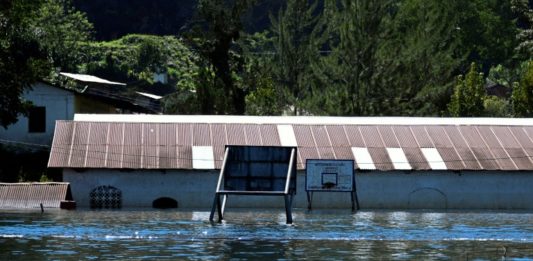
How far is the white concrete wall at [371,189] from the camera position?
228 feet

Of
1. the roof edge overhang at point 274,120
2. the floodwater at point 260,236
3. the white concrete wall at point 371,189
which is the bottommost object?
the floodwater at point 260,236

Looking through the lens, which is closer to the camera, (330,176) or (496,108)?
(330,176)

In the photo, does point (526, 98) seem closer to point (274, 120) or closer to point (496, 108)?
point (496, 108)

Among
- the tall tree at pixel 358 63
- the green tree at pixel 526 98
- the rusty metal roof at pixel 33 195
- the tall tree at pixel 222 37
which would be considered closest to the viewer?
the rusty metal roof at pixel 33 195

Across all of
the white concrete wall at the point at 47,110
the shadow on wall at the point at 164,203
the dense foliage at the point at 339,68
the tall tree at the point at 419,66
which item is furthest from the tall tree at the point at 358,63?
the shadow on wall at the point at 164,203

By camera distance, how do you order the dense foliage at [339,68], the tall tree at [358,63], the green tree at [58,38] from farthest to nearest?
the green tree at [58,38] → the dense foliage at [339,68] → the tall tree at [358,63]

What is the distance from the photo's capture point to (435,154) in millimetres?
72188

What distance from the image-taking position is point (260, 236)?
45906 mm

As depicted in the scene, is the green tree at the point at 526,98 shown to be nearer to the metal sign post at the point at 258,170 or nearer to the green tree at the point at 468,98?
the green tree at the point at 468,98

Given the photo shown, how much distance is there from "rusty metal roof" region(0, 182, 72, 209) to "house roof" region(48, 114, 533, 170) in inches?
57.9

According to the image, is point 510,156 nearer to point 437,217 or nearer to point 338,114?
point 437,217

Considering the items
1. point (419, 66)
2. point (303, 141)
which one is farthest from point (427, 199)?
point (419, 66)

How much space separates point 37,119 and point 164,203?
2407 centimetres

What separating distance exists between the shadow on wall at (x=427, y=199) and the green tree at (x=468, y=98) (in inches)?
1801
